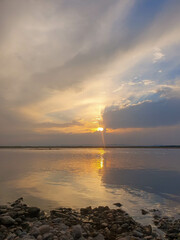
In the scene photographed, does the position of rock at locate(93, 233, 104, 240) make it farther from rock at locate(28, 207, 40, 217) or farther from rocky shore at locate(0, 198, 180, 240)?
rock at locate(28, 207, 40, 217)

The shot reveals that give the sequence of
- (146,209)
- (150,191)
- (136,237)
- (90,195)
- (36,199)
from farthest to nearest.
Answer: (150,191), (90,195), (36,199), (146,209), (136,237)

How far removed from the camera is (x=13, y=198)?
1834 centimetres

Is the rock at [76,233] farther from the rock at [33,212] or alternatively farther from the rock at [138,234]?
the rock at [33,212]

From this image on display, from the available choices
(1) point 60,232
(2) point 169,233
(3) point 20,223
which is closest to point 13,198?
(3) point 20,223

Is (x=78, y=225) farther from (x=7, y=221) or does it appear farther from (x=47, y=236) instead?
(x=7, y=221)

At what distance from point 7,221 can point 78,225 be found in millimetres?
4335

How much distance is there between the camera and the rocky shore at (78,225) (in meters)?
10.1

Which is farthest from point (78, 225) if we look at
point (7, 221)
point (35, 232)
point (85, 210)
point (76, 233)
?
point (7, 221)

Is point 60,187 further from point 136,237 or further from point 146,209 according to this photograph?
point 136,237

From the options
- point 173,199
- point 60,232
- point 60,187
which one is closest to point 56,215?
point 60,232

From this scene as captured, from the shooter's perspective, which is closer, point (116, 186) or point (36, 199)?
point (36, 199)

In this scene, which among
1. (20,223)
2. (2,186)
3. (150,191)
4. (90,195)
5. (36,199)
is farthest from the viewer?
(2,186)

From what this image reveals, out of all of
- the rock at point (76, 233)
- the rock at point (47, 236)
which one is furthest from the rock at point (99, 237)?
the rock at point (47, 236)

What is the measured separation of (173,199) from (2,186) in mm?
18947
